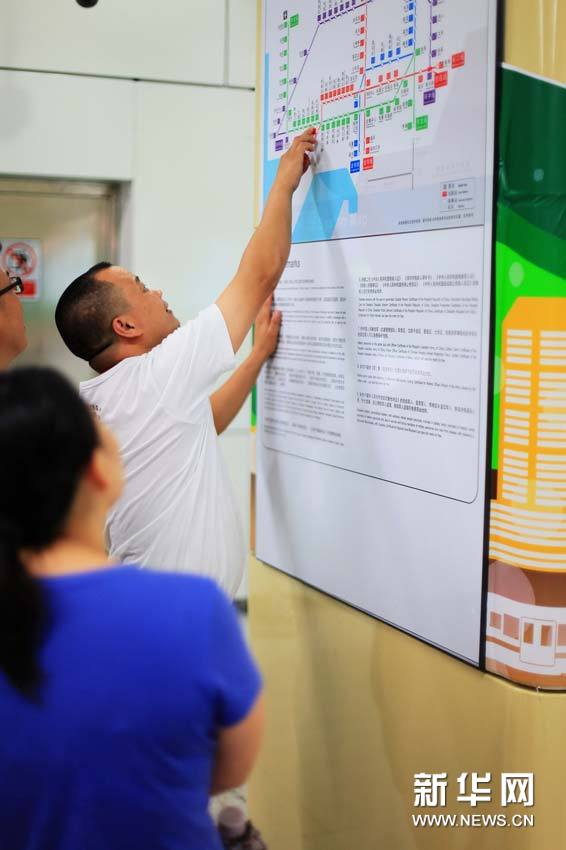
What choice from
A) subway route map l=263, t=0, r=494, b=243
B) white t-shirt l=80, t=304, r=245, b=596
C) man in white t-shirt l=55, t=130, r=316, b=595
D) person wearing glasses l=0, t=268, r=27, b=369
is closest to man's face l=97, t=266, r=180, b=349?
man in white t-shirt l=55, t=130, r=316, b=595

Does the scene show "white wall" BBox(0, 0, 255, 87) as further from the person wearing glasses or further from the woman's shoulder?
the woman's shoulder

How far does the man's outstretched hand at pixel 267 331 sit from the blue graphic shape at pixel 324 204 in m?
0.20

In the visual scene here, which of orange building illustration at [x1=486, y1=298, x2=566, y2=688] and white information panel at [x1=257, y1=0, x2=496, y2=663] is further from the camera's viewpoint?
white information panel at [x1=257, y1=0, x2=496, y2=663]

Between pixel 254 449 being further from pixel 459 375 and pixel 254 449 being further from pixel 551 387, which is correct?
pixel 551 387

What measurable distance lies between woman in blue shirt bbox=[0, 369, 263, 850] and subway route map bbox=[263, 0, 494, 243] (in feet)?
2.97

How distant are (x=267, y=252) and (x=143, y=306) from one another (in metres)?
0.33

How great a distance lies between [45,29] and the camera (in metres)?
3.69

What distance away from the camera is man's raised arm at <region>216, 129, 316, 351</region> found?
2023 mm

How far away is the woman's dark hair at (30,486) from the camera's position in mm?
961

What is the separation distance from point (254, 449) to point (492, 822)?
1092 millimetres

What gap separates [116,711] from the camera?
0.96m

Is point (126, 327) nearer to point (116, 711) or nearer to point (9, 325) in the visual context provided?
point (9, 325)

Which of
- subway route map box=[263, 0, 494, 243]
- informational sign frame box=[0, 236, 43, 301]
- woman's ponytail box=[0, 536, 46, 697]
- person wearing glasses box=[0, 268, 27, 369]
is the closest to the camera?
woman's ponytail box=[0, 536, 46, 697]

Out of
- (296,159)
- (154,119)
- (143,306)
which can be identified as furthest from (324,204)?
(154,119)
